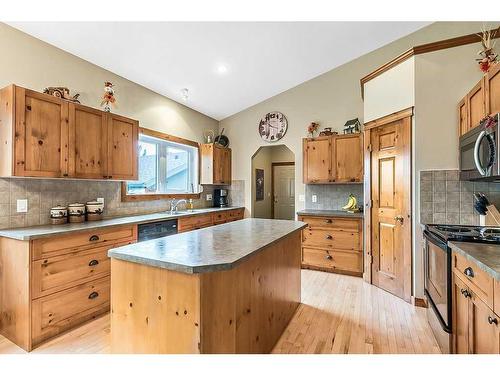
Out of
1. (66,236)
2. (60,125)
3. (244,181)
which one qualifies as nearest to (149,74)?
(60,125)

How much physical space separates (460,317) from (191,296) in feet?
5.48

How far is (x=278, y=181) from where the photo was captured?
6.86m

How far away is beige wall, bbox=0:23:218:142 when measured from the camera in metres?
2.34

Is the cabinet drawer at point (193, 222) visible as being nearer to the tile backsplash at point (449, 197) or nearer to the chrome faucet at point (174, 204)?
the chrome faucet at point (174, 204)

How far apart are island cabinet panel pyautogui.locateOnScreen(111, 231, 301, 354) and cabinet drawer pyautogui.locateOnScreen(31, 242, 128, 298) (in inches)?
38.7

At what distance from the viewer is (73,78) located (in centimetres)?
280

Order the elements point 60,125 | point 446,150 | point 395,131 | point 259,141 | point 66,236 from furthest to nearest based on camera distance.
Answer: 1. point 259,141
2. point 395,131
3. point 446,150
4. point 60,125
5. point 66,236

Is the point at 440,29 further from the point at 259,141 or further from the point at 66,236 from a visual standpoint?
the point at 66,236

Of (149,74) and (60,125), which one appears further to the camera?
(149,74)

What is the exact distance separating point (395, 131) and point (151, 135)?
3.27m

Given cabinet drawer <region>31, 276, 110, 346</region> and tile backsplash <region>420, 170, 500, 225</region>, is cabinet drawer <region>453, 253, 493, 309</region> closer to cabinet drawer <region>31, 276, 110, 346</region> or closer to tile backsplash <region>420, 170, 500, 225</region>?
tile backsplash <region>420, 170, 500, 225</region>

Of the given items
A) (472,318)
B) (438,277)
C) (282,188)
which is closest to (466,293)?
(472,318)

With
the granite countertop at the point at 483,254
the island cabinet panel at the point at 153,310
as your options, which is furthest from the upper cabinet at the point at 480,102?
the island cabinet panel at the point at 153,310

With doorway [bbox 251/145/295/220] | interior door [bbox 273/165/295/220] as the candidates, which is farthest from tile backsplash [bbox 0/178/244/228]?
interior door [bbox 273/165/295/220]
